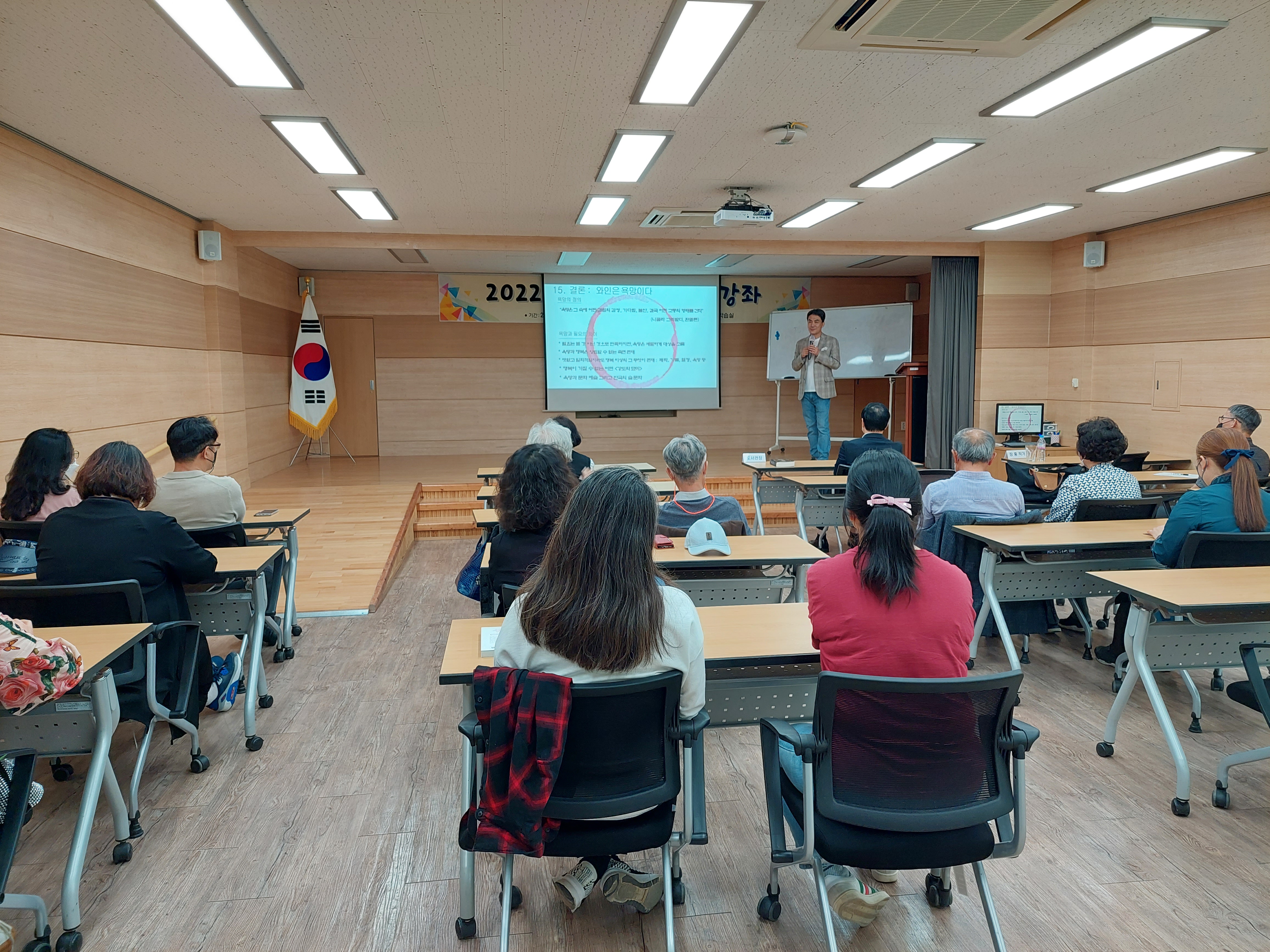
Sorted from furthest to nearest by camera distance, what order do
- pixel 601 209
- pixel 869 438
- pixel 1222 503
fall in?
pixel 601 209, pixel 869 438, pixel 1222 503

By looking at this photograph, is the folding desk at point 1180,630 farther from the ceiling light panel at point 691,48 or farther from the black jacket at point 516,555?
the ceiling light panel at point 691,48

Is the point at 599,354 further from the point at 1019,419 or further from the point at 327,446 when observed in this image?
the point at 1019,419

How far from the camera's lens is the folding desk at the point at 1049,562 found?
11.5 ft

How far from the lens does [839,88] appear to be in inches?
150

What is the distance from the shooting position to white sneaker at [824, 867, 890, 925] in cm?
193

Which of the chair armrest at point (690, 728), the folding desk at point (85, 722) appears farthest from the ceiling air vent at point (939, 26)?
the folding desk at point (85, 722)

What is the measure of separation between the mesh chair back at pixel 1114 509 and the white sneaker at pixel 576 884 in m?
2.91

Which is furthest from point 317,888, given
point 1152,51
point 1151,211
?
point 1151,211

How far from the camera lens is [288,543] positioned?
4.21 meters

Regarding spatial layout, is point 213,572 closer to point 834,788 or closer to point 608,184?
point 834,788

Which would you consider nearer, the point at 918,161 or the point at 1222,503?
the point at 1222,503

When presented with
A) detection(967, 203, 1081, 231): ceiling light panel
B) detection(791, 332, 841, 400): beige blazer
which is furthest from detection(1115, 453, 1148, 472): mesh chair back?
detection(791, 332, 841, 400): beige blazer

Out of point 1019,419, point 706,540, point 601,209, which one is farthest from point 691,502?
point 1019,419

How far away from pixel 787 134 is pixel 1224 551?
292cm
